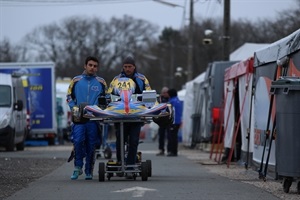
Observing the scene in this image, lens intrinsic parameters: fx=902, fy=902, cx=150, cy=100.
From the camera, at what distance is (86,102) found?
47.0 feet

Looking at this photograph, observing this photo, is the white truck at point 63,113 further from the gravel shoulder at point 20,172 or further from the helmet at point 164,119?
the helmet at point 164,119

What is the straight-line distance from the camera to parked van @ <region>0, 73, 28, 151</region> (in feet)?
90.0

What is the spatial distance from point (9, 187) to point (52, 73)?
22.4m

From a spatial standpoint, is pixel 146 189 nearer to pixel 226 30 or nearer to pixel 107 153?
pixel 107 153

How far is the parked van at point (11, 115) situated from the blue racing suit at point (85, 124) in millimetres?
13027

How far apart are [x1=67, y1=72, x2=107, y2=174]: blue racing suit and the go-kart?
445 mm

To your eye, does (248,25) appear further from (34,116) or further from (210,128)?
(210,128)

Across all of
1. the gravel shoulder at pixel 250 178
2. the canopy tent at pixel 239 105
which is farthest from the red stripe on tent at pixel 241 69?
the gravel shoulder at pixel 250 178

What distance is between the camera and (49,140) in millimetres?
37406

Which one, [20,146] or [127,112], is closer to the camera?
[127,112]

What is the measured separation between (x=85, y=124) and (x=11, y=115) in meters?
13.8

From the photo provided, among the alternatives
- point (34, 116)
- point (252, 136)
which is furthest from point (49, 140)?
point (252, 136)

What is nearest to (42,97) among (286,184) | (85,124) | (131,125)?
(85,124)

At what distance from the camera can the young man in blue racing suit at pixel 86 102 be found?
47.1 feet
